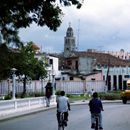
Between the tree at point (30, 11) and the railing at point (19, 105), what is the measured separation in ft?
37.1

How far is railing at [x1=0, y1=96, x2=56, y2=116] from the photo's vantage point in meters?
33.0

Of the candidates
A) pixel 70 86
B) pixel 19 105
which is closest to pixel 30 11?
pixel 19 105

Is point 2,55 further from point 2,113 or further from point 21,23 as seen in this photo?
point 2,113

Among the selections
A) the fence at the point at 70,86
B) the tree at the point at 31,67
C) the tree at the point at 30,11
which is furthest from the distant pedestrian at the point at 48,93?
the fence at the point at 70,86

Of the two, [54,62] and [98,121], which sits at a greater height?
[54,62]

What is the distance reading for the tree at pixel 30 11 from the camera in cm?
1900

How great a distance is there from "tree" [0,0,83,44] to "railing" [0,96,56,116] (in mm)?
11320

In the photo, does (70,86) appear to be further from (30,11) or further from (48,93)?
(30,11)

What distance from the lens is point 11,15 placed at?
21578 millimetres

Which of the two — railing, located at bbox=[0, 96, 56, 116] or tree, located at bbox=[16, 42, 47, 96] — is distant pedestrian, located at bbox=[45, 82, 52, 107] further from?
tree, located at bbox=[16, 42, 47, 96]

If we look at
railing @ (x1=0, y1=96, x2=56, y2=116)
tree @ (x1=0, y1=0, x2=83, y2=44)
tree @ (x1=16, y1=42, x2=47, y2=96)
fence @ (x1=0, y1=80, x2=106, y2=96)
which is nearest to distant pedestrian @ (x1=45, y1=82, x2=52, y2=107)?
railing @ (x1=0, y1=96, x2=56, y2=116)


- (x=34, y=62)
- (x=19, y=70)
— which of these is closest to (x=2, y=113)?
(x=19, y=70)

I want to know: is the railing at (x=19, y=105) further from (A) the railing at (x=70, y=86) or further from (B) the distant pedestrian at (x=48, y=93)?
(A) the railing at (x=70, y=86)

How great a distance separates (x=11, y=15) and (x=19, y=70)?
38.7 metres
